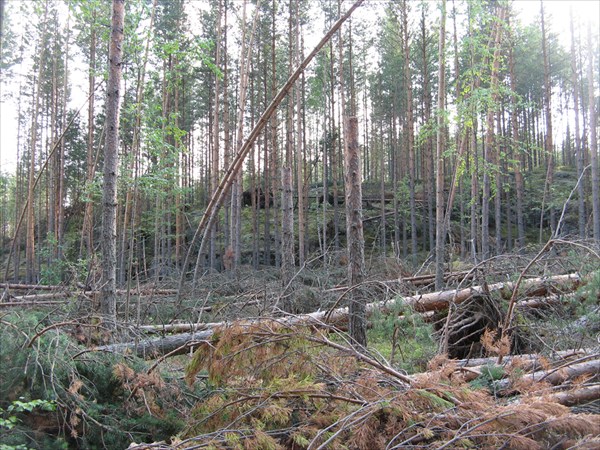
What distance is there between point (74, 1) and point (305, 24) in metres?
16.3

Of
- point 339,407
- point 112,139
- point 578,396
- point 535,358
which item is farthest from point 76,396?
point 535,358

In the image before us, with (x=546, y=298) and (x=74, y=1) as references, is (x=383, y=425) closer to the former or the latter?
(x=546, y=298)

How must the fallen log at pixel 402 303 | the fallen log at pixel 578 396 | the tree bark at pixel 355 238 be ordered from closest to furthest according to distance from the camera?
the fallen log at pixel 578 396 → the fallen log at pixel 402 303 → the tree bark at pixel 355 238

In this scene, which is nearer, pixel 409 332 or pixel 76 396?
pixel 76 396

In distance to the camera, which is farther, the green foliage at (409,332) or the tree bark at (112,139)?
the tree bark at (112,139)

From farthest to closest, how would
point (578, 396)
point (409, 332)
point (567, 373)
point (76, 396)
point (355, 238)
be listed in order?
1. point (355, 238)
2. point (409, 332)
3. point (567, 373)
4. point (76, 396)
5. point (578, 396)

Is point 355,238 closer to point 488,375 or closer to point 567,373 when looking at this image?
point 488,375

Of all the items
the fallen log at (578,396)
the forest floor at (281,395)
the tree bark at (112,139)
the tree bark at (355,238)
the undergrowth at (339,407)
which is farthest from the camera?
the tree bark at (112,139)

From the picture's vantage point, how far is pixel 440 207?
10.5m

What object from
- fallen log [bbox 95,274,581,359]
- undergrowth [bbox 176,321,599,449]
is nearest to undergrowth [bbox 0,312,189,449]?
undergrowth [bbox 176,321,599,449]

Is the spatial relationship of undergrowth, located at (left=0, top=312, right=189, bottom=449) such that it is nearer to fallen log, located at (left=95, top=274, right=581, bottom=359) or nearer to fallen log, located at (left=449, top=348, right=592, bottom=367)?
fallen log, located at (left=95, top=274, right=581, bottom=359)

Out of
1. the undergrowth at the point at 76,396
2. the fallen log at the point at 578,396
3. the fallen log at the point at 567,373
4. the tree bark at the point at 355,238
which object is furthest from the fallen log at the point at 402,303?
the fallen log at the point at 578,396

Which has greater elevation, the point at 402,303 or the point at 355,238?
the point at 355,238

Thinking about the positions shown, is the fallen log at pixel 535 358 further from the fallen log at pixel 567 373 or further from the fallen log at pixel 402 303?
the fallen log at pixel 402 303
